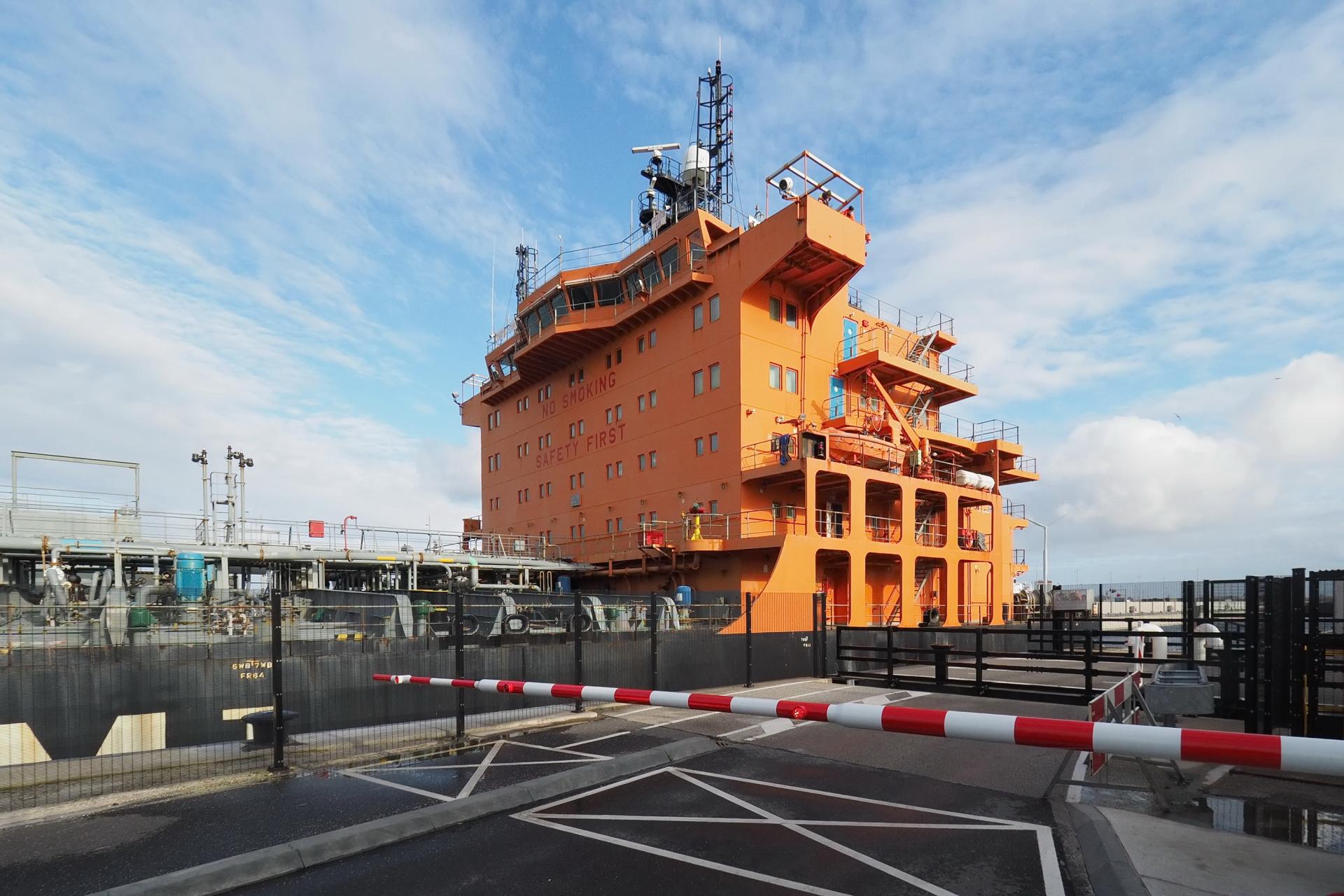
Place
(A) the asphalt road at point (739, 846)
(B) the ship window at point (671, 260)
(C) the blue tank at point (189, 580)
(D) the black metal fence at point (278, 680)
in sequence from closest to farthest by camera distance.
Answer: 1. (A) the asphalt road at point (739, 846)
2. (D) the black metal fence at point (278, 680)
3. (C) the blue tank at point (189, 580)
4. (B) the ship window at point (671, 260)

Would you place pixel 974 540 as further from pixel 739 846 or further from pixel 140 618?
pixel 140 618

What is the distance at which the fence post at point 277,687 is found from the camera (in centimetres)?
880

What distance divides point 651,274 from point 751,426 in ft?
28.5

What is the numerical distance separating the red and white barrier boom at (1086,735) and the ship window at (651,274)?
25.4m

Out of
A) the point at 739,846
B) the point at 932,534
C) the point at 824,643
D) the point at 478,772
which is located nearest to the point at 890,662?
the point at 824,643

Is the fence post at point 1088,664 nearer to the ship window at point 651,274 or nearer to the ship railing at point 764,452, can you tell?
the ship railing at point 764,452

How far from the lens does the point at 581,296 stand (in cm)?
3180

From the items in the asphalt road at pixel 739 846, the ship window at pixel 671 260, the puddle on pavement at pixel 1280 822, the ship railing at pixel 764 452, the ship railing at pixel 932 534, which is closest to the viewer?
the asphalt road at pixel 739 846

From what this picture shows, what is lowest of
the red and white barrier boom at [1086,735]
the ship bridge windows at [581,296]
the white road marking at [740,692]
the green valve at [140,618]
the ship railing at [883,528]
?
the white road marking at [740,692]

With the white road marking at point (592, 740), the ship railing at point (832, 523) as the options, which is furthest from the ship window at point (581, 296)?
the white road marking at point (592, 740)

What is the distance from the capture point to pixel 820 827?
6.69 meters

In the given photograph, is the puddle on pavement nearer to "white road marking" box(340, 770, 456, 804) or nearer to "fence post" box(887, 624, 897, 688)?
"white road marking" box(340, 770, 456, 804)

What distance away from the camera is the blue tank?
19.2 m

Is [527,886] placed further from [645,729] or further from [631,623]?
[631,623]
